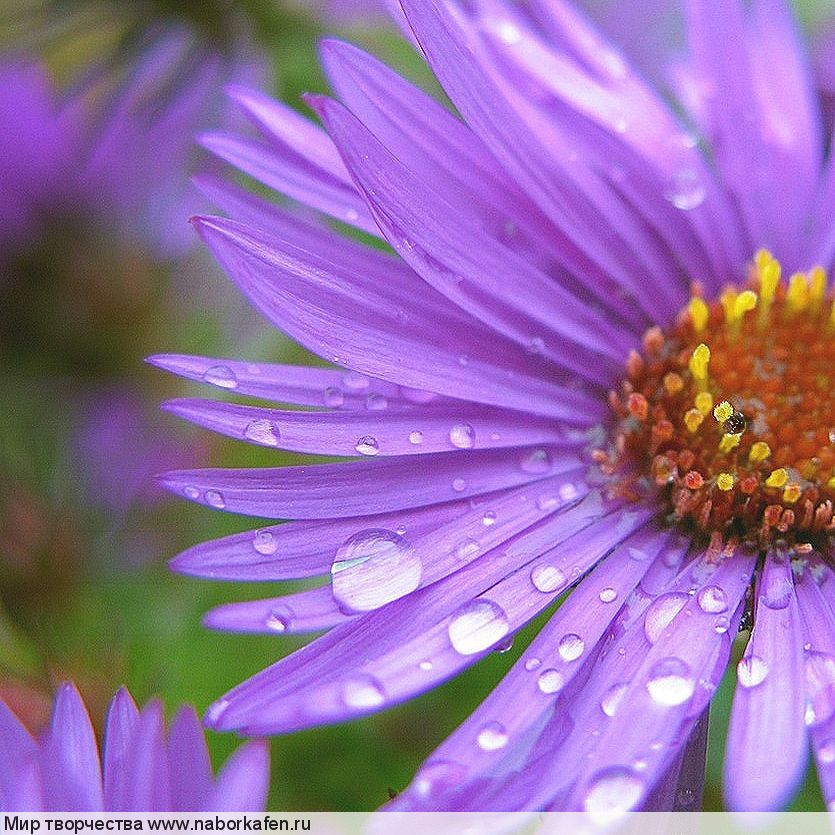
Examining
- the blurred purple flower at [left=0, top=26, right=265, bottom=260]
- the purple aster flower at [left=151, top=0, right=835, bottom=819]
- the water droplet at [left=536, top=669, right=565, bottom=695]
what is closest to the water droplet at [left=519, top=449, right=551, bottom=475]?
the purple aster flower at [left=151, top=0, right=835, bottom=819]

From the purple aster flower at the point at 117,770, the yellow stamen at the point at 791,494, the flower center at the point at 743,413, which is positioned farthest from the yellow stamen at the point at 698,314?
the purple aster flower at the point at 117,770

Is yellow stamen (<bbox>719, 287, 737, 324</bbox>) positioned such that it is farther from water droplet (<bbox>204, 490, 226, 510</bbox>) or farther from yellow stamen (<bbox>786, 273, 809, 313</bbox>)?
water droplet (<bbox>204, 490, 226, 510</bbox>)

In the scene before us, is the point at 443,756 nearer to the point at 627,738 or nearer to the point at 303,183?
the point at 627,738

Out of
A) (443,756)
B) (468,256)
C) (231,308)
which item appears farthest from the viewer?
(231,308)

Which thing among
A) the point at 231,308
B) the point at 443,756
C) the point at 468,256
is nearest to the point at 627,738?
the point at 443,756

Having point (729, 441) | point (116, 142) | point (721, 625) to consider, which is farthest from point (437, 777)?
point (116, 142)
